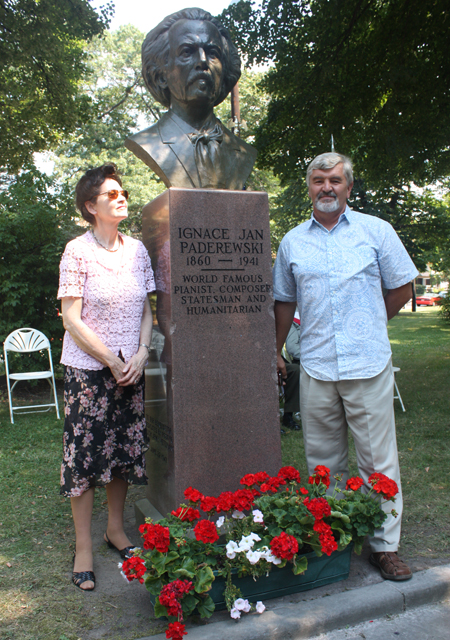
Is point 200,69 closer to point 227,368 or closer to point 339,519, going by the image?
point 227,368

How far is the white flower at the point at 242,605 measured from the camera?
253 cm

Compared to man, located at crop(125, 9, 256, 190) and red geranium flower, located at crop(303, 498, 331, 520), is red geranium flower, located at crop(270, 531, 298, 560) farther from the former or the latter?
man, located at crop(125, 9, 256, 190)

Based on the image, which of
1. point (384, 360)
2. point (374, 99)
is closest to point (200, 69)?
point (384, 360)

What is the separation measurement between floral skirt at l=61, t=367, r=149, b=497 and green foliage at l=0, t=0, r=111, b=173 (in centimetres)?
867

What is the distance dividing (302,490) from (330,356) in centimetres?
75

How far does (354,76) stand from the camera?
352 inches

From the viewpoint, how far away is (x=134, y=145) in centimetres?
352

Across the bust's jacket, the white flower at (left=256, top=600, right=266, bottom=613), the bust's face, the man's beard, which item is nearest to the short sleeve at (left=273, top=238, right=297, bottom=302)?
the man's beard

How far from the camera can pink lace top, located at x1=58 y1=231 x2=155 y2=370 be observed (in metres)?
Result: 2.94

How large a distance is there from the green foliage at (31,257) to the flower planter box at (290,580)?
6885mm

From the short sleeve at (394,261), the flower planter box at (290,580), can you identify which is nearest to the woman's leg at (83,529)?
the flower planter box at (290,580)

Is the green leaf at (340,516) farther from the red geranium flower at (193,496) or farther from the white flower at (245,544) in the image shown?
the red geranium flower at (193,496)

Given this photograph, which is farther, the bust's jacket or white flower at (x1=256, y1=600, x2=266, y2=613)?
the bust's jacket

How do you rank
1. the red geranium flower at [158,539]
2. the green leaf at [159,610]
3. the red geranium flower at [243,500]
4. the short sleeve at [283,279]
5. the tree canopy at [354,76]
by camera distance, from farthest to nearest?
the tree canopy at [354,76]
the short sleeve at [283,279]
the red geranium flower at [243,500]
the red geranium flower at [158,539]
the green leaf at [159,610]
